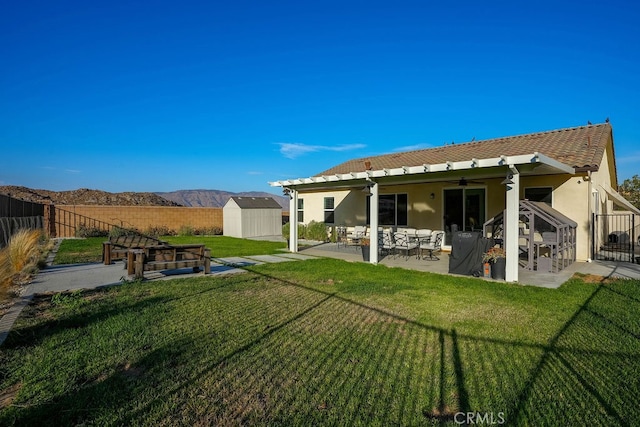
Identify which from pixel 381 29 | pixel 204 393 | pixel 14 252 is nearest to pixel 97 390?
pixel 204 393

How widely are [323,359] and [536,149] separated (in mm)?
11427

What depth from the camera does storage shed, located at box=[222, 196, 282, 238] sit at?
68.3ft

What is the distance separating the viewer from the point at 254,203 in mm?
21828

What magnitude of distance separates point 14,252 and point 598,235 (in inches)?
642

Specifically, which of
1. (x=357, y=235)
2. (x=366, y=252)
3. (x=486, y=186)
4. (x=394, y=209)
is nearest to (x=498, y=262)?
(x=366, y=252)

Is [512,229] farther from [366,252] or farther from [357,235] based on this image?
[357,235]

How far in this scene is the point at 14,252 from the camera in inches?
319

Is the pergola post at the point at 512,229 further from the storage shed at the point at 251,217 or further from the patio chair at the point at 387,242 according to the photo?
the storage shed at the point at 251,217

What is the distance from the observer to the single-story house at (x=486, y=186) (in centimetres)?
814

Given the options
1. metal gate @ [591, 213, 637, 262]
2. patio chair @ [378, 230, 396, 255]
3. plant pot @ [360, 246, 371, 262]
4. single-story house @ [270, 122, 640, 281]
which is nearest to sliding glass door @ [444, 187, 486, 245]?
single-story house @ [270, 122, 640, 281]

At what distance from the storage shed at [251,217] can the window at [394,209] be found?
8684 millimetres

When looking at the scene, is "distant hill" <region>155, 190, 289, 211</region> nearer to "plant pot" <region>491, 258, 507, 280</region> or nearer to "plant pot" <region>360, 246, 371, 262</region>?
"plant pot" <region>360, 246, 371, 262</region>

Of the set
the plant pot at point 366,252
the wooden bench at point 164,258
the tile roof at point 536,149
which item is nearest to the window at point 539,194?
the tile roof at point 536,149

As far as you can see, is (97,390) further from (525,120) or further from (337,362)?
(525,120)
